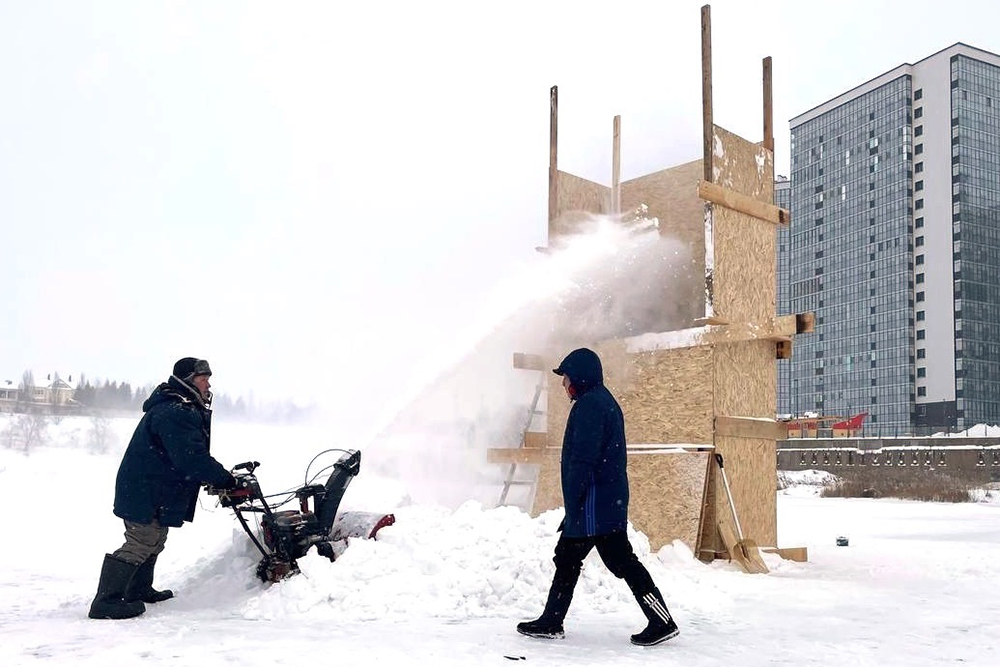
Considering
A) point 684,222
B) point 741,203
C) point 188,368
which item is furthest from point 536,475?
point 188,368

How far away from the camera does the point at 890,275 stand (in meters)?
90.2

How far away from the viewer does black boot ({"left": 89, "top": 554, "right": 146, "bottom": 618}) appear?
5934 mm

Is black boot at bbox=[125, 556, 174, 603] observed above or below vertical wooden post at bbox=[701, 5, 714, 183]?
below

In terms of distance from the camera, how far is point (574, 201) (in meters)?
12.3

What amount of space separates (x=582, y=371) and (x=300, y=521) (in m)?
2.82

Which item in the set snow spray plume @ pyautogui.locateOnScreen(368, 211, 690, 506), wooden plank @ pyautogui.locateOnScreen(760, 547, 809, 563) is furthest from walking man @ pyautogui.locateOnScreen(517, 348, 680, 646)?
wooden plank @ pyautogui.locateOnScreen(760, 547, 809, 563)

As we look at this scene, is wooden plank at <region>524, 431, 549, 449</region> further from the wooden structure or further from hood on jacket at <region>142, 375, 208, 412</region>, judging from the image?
hood on jacket at <region>142, 375, 208, 412</region>

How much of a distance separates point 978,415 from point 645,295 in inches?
3320

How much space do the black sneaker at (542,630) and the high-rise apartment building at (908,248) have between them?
291ft

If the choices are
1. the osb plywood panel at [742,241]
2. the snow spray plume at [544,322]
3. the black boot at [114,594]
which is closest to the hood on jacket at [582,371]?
the black boot at [114,594]

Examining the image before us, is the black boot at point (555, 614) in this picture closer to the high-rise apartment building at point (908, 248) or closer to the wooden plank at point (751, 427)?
the wooden plank at point (751, 427)

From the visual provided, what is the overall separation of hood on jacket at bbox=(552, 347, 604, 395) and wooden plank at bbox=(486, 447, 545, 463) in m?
5.93

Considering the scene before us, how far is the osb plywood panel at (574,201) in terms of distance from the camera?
39.7 feet

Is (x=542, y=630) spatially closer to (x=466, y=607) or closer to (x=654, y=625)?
(x=654, y=625)
